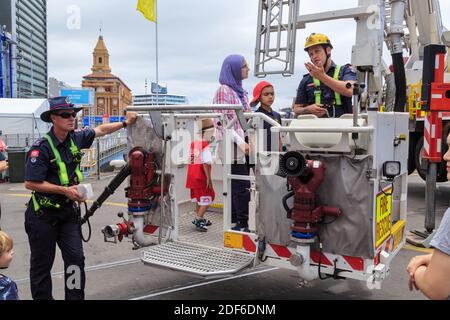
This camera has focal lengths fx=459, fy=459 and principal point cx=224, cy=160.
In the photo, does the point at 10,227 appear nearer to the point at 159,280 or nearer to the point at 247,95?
the point at 159,280

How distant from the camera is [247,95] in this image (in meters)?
4.89

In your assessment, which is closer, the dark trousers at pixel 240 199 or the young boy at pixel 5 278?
the young boy at pixel 5 278

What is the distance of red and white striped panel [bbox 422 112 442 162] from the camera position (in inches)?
251

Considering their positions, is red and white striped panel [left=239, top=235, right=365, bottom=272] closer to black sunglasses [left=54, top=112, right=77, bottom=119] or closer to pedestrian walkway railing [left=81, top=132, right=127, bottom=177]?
black sunglasses [left=54, top=112, right=77, bottom=119]

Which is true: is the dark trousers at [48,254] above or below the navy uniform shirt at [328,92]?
below

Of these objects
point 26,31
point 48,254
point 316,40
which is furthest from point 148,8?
point 26,31

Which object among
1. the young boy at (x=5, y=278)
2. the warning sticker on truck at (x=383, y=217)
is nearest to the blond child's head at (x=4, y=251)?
the young boy at (x=5, y=278)

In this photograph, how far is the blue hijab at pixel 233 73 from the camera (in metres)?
4.66

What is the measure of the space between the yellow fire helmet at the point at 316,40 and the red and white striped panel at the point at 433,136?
266cm

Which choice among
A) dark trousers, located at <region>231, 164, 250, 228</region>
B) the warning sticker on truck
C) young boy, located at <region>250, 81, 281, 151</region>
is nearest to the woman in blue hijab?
dark trousers, located at <region>231, 164, 250, 228</region>

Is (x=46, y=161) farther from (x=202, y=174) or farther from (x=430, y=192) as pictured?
(x=430, y=192)

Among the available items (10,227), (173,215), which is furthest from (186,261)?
(10,227)

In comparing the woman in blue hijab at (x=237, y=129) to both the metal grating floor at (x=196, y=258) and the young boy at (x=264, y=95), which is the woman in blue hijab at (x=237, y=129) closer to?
the young boy at (x=264, y=95)

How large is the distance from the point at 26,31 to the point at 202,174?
4904 cm
